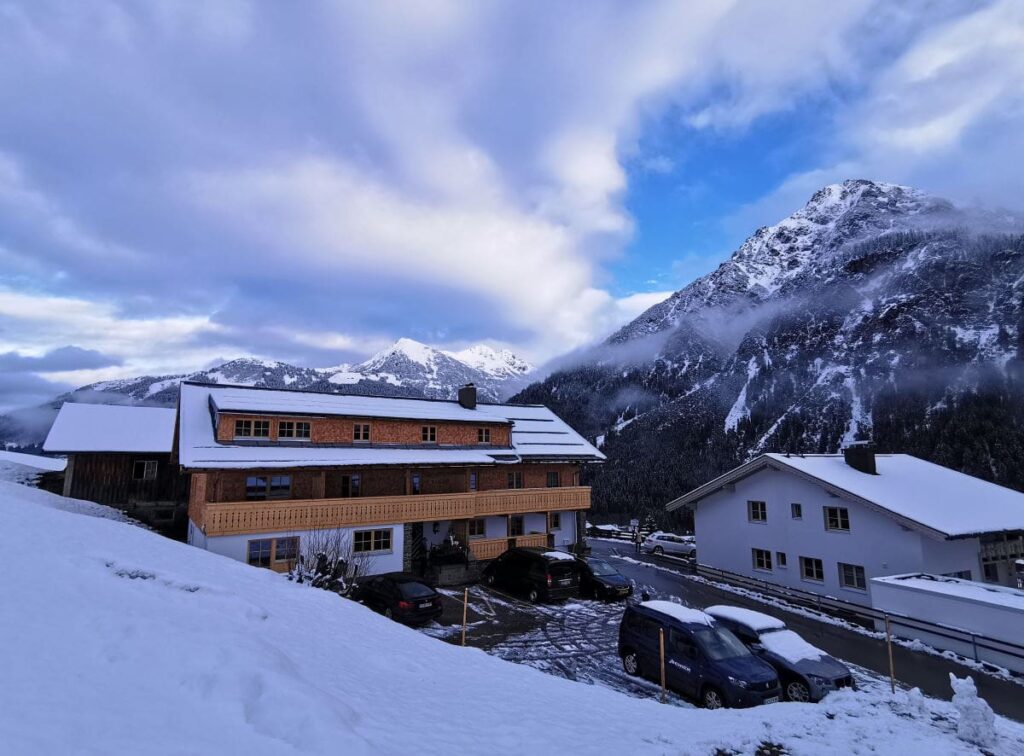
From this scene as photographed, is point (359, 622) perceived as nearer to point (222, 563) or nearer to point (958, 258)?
point (222, 563)

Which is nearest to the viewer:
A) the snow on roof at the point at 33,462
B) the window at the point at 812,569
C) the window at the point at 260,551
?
the window at the point at 260,551

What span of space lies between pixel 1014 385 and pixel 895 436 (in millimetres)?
30535

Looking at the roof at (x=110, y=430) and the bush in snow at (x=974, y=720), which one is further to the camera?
the roof at (x=110, y=430)

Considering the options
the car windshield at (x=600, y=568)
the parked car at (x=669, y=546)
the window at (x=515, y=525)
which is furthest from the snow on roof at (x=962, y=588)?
the window at (x=515, y=525)

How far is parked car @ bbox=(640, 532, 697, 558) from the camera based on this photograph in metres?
39.6

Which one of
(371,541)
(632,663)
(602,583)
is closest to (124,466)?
(371,541)

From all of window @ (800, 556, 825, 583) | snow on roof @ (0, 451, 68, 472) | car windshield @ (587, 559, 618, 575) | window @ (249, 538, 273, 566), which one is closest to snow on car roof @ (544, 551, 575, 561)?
car windshield @ (587, 559, 618, 575)

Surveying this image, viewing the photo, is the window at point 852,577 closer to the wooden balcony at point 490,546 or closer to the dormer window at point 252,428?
the wooden balcony at point 490,546

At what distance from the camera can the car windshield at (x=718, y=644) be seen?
13.2m

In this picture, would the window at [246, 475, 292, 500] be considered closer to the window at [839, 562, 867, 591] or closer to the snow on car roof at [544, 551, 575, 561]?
the snow on car roof at [544, 551, 575, 561]

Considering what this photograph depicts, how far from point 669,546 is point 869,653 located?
21.9 meters

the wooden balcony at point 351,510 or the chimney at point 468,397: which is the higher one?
the chimney at point 468,397

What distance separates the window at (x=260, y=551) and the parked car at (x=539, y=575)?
1048 centimetres

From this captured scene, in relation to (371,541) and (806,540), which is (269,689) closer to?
(371,541)
